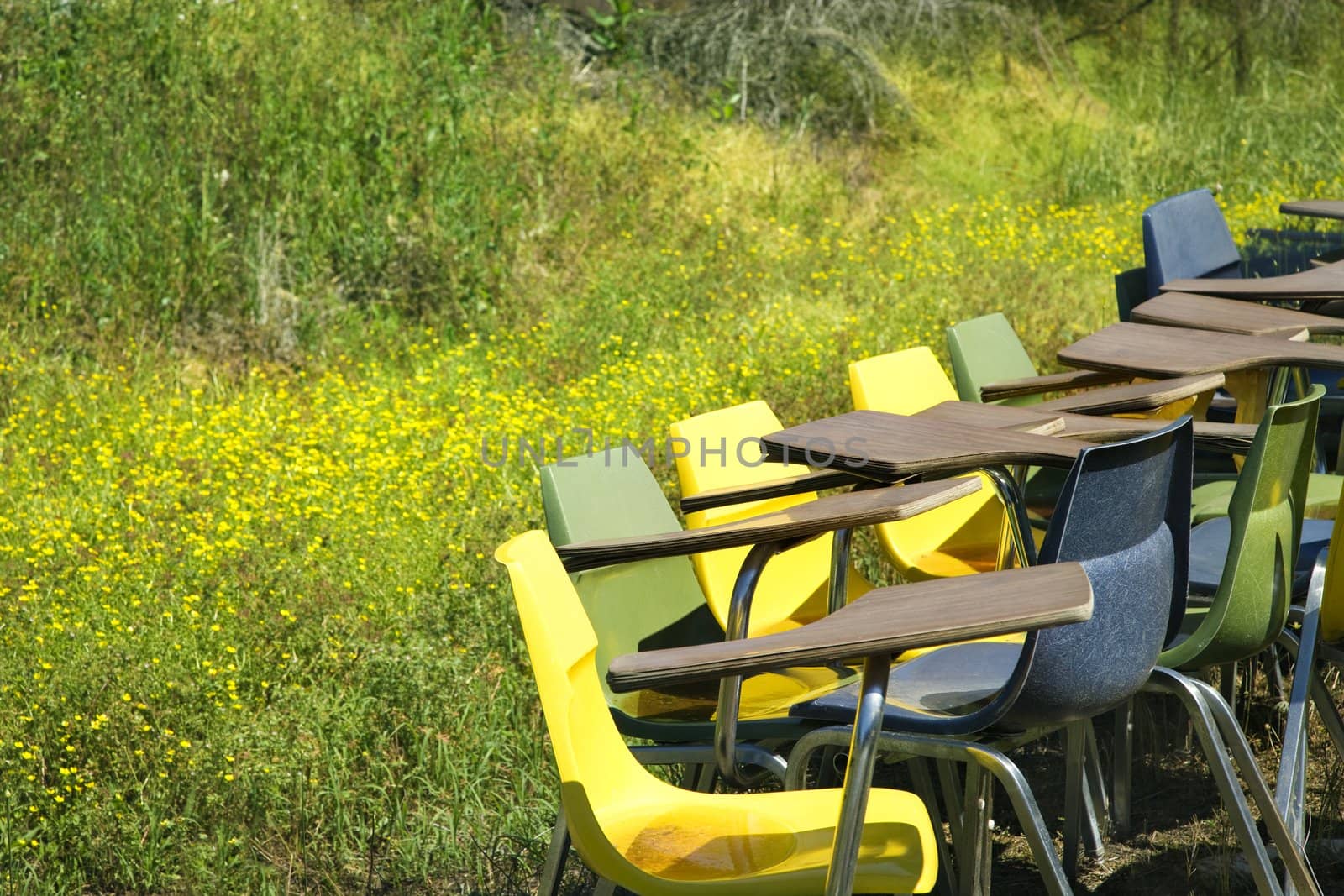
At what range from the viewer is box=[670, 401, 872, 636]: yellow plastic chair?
9.61 feet

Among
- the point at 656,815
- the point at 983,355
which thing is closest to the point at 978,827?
the point at 656,815

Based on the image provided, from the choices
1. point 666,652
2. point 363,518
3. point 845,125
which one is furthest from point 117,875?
point 845,125

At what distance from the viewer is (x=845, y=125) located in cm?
1066

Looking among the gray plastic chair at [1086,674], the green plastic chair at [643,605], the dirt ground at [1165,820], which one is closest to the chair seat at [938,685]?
the gray plastic chair at [1086,674]

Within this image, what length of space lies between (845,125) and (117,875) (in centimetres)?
867

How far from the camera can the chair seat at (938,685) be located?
2.18 m

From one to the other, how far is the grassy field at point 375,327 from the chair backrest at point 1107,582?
1.44 m

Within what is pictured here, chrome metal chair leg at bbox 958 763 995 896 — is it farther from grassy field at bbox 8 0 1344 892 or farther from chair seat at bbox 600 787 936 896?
grassy field at bbox 8 0 1344 892

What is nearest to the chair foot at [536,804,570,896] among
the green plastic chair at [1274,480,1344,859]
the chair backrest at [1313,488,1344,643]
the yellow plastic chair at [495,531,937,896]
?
the yellow plastic chair at [495,531,937,896]

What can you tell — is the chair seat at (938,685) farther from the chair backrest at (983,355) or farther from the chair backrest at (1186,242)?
the chair backrest at (1186,242)

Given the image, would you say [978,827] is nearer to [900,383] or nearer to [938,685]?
[938,685]

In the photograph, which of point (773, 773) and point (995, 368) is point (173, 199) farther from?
point (773, 773)

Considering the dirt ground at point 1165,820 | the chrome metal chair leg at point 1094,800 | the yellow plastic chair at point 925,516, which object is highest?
the yellow plastic chair at point 925,516

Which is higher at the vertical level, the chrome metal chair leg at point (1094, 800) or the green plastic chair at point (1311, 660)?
the green plastic chair at point (1311, 660)
